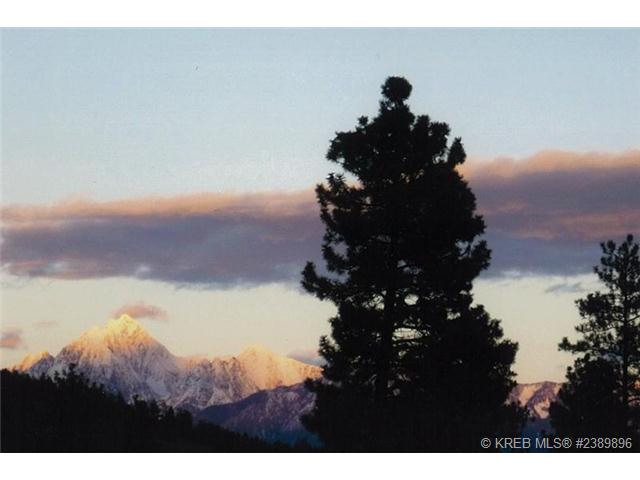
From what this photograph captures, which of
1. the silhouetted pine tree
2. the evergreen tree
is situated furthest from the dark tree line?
the silhouetted pine tree

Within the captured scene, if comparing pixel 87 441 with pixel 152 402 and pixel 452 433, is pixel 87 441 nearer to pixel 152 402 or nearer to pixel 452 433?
pixel 152 402

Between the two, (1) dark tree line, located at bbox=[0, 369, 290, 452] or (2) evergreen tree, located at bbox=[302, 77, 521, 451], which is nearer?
(1) dark tree line, located at bbox=[0, 369, 290, 452]

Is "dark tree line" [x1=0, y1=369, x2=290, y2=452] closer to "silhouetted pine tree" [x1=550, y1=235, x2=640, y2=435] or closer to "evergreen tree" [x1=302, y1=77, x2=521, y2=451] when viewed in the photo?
"evergreen tree" [x1=302, y1=77, x2=521, y2=451]

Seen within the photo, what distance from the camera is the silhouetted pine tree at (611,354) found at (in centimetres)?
3491

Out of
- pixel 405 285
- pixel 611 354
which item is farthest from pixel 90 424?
pixel 611 354

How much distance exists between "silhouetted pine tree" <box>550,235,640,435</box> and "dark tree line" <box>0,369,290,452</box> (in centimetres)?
2040

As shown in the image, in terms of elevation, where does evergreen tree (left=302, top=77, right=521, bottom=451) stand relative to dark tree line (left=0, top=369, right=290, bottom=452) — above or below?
above

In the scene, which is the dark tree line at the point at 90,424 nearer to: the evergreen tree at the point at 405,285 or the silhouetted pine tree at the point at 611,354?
the evergreen tree at the point at 405,285

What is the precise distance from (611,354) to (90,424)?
948 inches

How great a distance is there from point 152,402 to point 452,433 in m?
7.68

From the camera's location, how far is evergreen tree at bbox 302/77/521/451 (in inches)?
1041

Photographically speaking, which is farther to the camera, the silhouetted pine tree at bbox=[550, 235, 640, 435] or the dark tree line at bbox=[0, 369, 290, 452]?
the silhouetted pine tree at bbox=[550, 235, 640, 435]

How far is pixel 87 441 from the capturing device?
51.7 ft
